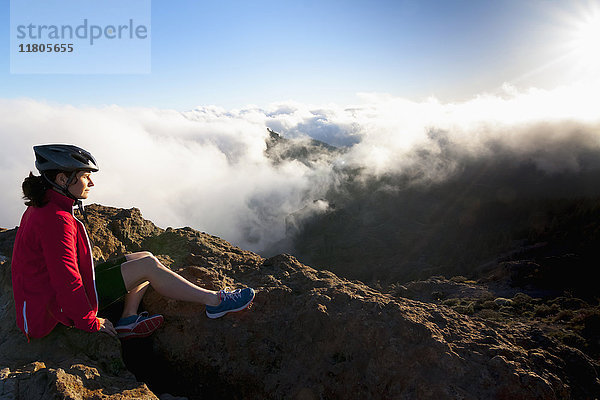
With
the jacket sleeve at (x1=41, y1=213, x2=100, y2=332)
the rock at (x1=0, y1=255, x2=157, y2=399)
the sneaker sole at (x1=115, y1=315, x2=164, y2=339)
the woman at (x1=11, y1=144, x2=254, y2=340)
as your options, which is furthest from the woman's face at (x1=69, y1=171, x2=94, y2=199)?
the sneaker sole at (x1=115, y1=315, x2=164, y2=339)

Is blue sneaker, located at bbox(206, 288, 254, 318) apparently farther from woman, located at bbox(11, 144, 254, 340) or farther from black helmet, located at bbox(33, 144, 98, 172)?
black helmet, located at bbox(33, 144, 98, 172)

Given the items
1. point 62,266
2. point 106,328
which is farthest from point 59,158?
point 106,328

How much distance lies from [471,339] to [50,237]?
466 centimetres

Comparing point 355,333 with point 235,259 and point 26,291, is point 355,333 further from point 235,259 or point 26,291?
point 26,291

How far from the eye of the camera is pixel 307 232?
8756cm

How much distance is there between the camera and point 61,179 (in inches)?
123

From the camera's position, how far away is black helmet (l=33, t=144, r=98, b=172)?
3.09 meters

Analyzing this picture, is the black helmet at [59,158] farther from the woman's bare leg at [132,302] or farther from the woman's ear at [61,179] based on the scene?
the woman's bare leg at [132,302]

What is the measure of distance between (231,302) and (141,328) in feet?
3.33

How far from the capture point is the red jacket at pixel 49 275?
2783 mm

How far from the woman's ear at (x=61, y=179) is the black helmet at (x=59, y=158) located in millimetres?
58

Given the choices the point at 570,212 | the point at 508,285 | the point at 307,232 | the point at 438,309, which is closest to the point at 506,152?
the point at 570,212

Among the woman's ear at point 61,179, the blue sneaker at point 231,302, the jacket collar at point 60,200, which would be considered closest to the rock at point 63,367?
the blue sneaker at point 231,302

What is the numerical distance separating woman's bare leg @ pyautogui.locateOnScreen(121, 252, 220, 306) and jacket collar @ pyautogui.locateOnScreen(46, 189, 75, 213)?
82 centimetres
